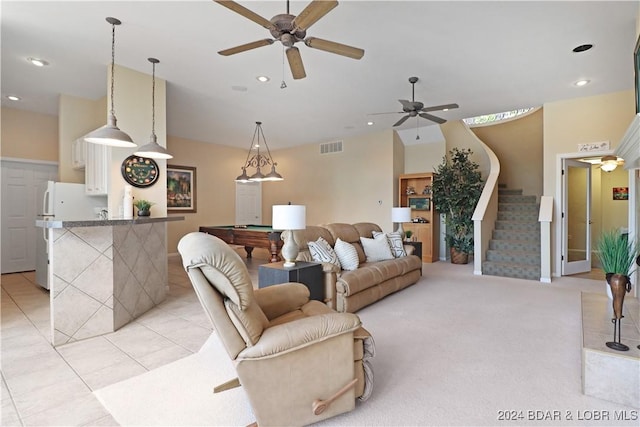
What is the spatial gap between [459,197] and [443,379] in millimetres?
5042

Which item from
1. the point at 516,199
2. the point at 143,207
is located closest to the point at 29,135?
the point at 143,207

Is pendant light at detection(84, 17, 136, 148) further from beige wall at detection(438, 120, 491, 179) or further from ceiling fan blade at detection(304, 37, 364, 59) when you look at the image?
beige wall at detection(438, 120, 491, 179)

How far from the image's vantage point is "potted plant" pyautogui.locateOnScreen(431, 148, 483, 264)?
6.58 meters

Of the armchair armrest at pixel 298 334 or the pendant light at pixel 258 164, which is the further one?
the pendant light at pixel 258 164

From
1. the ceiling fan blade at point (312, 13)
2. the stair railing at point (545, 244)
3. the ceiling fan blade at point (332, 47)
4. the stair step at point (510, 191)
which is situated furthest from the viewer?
the stair step at point (510, 191)

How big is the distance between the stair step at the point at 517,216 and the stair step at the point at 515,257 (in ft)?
3.60

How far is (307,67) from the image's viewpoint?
4.18 metres

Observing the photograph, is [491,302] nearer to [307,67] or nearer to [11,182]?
[307,67]

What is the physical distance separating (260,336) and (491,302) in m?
3.52

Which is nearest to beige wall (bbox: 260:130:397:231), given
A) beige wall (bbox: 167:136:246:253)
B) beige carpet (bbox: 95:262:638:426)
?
beige wall (bbox: 167:136:246:253)

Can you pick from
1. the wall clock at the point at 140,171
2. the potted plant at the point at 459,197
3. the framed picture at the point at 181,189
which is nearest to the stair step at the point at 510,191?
the potted plant at the point at 459,197

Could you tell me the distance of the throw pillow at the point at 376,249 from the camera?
15.1 ft

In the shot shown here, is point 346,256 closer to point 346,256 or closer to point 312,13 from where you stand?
point 346,256

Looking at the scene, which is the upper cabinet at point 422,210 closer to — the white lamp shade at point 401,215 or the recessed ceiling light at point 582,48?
the white lamp shade at point 401,215
